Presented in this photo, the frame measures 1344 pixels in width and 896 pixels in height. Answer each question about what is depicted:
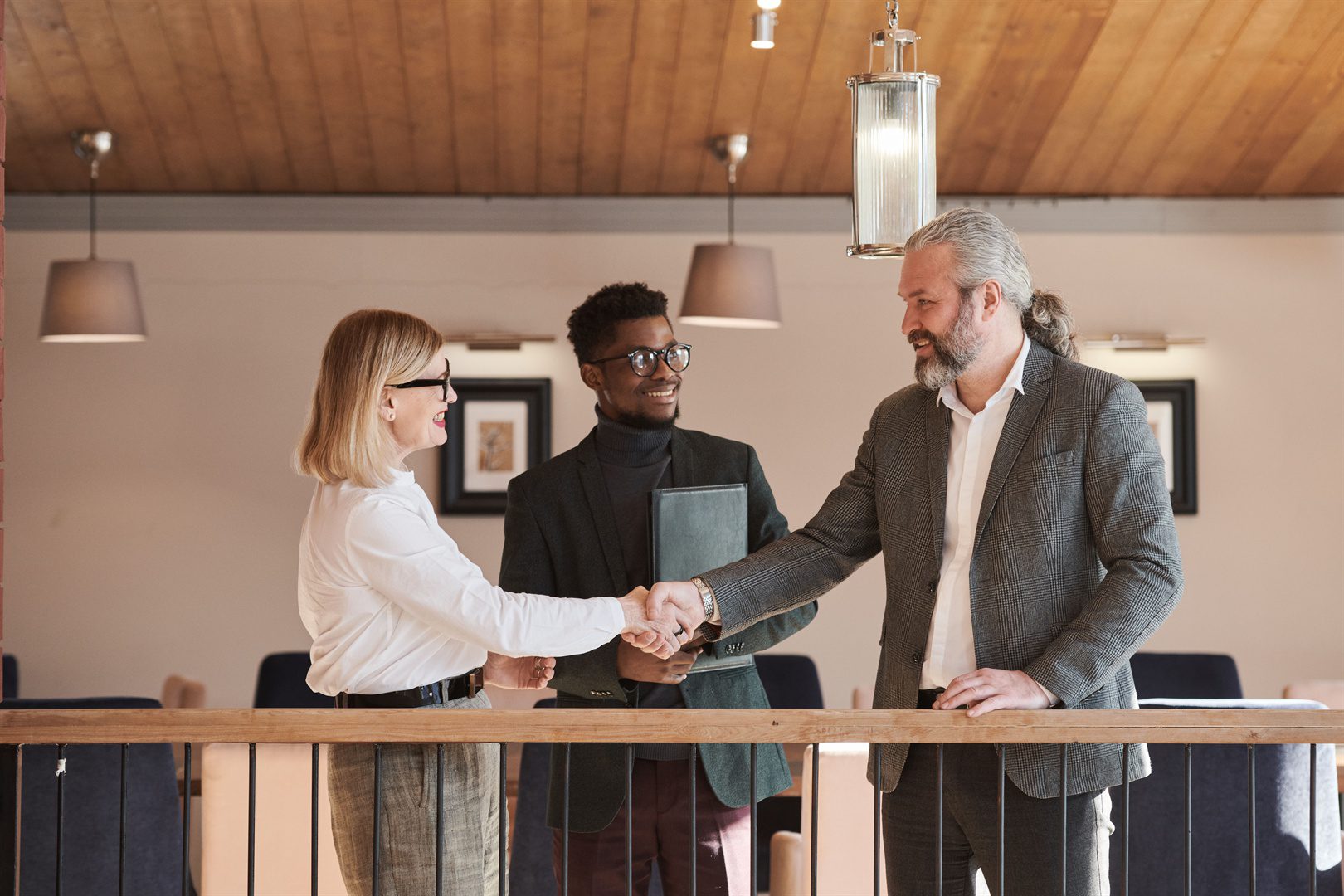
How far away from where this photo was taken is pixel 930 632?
235cm

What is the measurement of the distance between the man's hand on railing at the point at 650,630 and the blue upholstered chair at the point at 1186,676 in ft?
9.13

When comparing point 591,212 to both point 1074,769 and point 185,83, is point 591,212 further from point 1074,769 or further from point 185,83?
point 1074,769

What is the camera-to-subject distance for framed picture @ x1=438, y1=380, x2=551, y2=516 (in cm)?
602

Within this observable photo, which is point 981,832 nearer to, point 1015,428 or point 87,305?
point 1015,428

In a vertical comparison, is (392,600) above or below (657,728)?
above

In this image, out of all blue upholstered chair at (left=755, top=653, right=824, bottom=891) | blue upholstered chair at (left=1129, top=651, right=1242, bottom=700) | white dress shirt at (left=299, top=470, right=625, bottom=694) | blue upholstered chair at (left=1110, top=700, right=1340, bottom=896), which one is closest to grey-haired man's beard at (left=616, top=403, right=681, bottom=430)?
white dress shirt at (left=299, top=470, right=625, bottom=694)

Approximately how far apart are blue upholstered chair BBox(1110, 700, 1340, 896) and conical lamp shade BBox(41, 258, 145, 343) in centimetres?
381

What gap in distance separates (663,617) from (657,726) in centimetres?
37

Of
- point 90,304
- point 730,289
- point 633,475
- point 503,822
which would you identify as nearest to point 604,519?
point 633,475

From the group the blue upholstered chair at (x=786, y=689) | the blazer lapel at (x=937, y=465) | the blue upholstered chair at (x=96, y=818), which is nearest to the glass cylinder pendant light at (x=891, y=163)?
the blazer lapel at (x=937, y=465)

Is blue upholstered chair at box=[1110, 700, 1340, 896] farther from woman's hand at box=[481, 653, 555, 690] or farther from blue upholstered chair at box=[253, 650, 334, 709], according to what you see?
blue upholstered chair at box=[253, 650, 334, 709]

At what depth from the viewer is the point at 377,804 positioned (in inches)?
85.7

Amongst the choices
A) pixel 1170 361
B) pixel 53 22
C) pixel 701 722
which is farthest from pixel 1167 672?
pixel 53 22

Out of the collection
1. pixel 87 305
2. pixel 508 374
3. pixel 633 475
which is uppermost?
pixel 87 305
